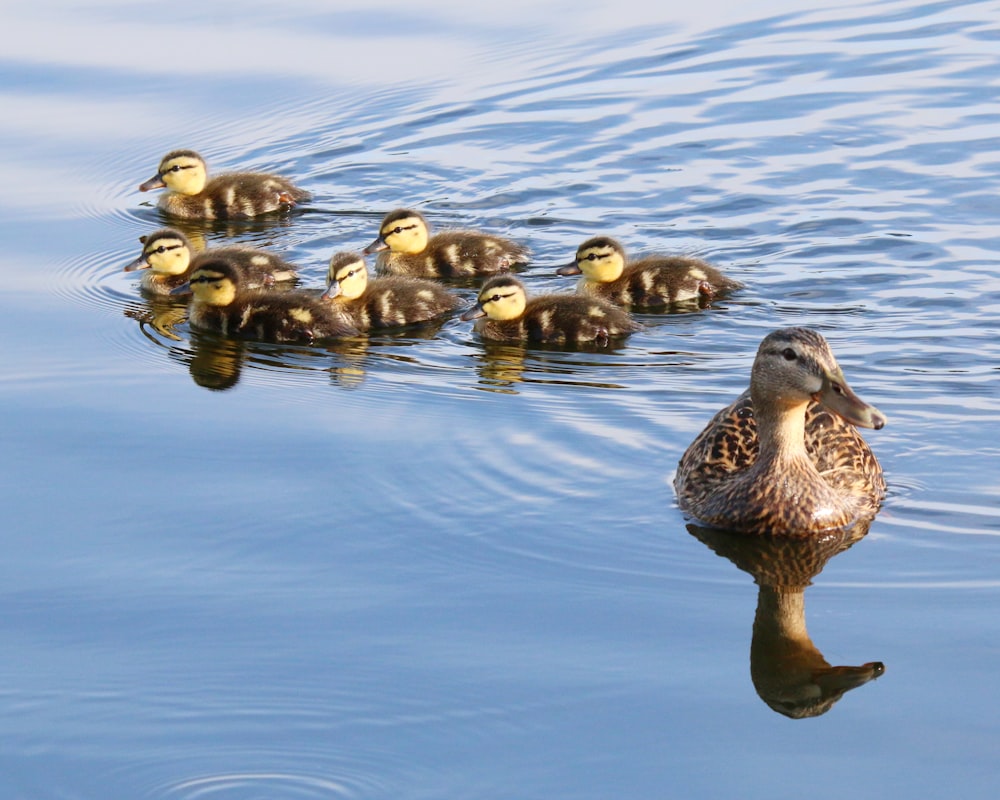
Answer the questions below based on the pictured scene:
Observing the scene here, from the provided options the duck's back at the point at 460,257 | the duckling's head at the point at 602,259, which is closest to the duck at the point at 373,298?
the duck's back at the point at 460,257

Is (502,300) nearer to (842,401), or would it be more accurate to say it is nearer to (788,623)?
(842,401)

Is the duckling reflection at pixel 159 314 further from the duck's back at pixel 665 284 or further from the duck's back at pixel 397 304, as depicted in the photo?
the duck's back at pixel 665 284

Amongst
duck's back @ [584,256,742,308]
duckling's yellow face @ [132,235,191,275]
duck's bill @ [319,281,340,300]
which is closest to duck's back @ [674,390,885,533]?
duck's back @ [584,256,742,308]

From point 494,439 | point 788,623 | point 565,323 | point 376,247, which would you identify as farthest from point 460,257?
point 788,623

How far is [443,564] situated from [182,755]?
1.08m

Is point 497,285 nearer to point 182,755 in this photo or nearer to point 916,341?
point 916,341

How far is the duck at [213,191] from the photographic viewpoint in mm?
8414

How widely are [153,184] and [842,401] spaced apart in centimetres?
484

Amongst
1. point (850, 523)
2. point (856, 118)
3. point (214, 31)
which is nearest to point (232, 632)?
point (850, 523)

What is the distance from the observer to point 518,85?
9977 millimetres

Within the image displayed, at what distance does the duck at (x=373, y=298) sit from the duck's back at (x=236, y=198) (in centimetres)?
152

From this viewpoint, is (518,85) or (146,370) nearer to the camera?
(146,370)

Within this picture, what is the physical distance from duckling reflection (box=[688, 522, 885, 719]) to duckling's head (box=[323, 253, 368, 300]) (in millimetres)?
2562

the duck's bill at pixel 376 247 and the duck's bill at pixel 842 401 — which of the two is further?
the duck's bill at pixel 376 247
